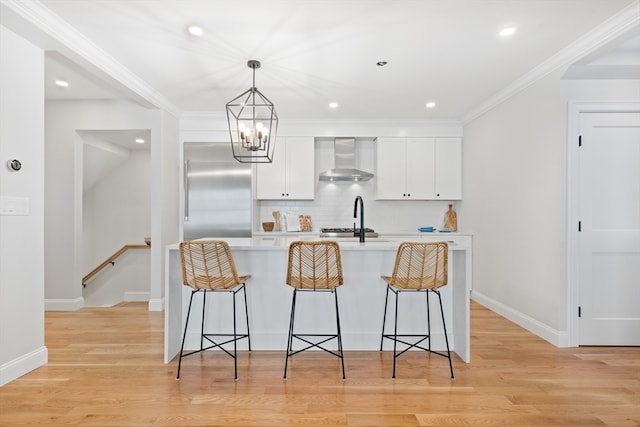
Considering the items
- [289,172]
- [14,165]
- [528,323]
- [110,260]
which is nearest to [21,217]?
[14,165]

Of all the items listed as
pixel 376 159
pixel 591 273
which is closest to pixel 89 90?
pixel 376 159

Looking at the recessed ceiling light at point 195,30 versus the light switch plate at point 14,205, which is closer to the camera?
the light switch plate at point 14,205

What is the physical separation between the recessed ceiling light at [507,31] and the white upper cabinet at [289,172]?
3.00 meters

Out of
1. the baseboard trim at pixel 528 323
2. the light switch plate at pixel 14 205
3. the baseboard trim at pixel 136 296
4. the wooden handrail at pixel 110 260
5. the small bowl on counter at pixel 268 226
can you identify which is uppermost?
the light switch plate at pixel 14 205

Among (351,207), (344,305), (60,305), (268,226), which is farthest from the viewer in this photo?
(351,207)

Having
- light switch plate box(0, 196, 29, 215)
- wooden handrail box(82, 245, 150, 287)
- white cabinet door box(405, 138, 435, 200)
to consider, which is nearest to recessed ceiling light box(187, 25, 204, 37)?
light switch plate box(0, 196, 29, 215)

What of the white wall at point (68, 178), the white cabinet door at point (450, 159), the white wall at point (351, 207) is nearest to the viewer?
the white wall at point (68, 178)

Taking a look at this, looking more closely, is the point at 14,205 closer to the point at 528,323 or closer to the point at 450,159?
the point at 528,323

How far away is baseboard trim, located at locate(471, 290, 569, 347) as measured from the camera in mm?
3166

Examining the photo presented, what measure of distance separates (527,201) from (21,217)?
14.5 feet

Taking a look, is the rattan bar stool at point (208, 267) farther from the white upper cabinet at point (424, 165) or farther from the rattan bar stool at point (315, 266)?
the white upper cabinet at point (424, 165)

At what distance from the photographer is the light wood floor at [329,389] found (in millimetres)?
2061

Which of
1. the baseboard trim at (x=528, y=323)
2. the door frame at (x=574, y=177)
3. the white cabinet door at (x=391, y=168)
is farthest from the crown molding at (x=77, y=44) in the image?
the baseboard trim at (x=528, y=323)

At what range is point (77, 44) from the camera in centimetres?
283
